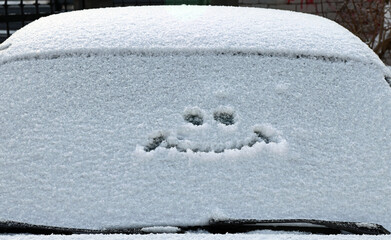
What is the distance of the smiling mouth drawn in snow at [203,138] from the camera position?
1.63 meters

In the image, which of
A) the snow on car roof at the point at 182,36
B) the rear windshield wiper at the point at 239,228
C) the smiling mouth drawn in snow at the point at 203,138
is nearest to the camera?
the rear windshield wiper at the point at 239,228

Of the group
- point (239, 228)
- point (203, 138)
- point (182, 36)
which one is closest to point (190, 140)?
point (203, 138)

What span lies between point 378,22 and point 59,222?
701 centimetres

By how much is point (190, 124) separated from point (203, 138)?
A: 0.18ft

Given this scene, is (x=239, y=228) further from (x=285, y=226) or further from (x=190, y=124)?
(x=190, y=124)

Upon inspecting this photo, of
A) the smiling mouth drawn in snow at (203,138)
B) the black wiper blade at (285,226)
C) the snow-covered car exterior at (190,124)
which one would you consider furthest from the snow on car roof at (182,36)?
the black wiper blade at (285,226)

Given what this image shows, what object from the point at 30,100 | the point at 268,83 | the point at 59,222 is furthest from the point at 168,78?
the point at 59,222

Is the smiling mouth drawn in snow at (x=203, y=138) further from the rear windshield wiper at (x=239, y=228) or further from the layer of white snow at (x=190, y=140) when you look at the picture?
the rear windshield wiper at (x=239, y=228)

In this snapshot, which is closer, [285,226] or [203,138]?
[285,226]

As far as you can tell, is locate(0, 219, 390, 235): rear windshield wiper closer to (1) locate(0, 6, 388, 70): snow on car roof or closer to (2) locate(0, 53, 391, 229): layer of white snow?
(2) locate(0, 53, 391, 229): layer of white snow

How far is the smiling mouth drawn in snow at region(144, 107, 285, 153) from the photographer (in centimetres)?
163

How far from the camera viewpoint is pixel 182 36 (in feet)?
6.31

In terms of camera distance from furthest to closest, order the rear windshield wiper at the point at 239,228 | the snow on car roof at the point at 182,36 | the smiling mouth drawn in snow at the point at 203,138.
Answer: the snow on car roof at the point at 182,36 < the smiling mouth drawn in snow at the point at 203,138 < the rear windshield wiper at the point at 239,228

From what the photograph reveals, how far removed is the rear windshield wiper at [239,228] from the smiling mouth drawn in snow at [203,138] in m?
0.24
